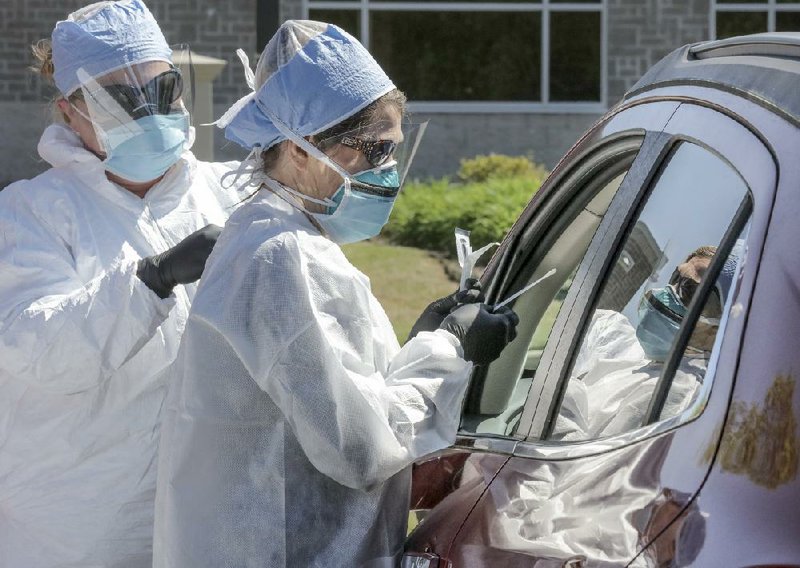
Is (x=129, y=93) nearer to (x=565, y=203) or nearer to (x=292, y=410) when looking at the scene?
(x=565, y=203)

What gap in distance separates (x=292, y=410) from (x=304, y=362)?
0.09 m

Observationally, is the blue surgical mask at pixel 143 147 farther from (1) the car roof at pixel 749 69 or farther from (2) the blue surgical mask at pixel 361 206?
(1) the car roof at pixel 749 69

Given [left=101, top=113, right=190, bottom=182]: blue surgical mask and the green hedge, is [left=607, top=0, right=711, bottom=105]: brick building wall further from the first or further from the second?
[left=101, top=113, right=190, bottom=182]: blue surgical mask

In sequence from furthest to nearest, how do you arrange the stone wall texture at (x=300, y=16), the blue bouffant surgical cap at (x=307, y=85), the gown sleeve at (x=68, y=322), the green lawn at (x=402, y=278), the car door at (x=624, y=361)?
1. the stone wall texture at (x=300, y=16)
2. the green lawn at (x=402, y=278)
3. the gown sleeve at (x=68, y=322)
4. the blue bouffant surgical cap at (x=307, y=85)
5. the car door at (x=624, y=361)

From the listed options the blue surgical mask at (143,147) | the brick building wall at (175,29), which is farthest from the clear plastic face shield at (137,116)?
the brick building wall at (175,29)

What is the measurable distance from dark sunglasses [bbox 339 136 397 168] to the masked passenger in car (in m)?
0.53

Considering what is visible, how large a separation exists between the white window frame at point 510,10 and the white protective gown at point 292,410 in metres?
14.2

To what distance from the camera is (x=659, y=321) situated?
7.11ft

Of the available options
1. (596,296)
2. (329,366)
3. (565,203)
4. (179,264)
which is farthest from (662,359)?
(179,264)

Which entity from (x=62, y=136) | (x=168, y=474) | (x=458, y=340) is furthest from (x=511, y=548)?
(x=62, y=136)

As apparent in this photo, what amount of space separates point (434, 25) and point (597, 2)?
2.01 m

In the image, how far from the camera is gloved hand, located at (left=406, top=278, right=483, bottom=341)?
9.45 feet

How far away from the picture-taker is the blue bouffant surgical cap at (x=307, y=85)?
257 cm

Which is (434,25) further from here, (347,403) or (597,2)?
(347,403)
